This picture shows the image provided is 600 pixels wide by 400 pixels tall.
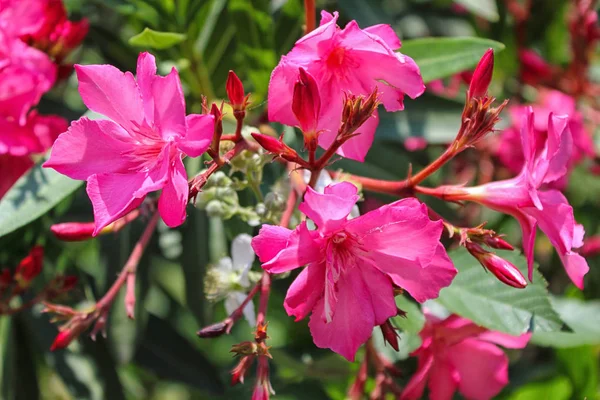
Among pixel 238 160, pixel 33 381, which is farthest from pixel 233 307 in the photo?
pixel 33 381

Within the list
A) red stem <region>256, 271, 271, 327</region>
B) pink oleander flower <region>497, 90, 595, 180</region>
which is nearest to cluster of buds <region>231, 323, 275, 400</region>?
red stem <region>256, 271, 271, 327</region>

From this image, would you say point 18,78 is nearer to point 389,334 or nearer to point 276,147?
point 276,147

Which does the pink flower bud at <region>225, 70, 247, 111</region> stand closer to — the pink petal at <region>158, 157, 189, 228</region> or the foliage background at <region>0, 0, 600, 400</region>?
the pink petal at <region>158, 157, 189, 228</region>

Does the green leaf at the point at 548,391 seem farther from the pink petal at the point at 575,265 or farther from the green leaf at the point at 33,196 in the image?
the green leaf at the point at 33,196

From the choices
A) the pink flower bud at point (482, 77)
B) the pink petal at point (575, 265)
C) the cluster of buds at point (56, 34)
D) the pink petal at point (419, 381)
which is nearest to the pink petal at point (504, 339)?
the pink petal at point (419, 381)

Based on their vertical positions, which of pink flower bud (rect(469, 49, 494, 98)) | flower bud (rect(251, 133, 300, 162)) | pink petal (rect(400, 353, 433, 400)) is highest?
pink flower bud (rect(469, 49, 494, 98))

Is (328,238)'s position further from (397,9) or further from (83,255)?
(397,9)
